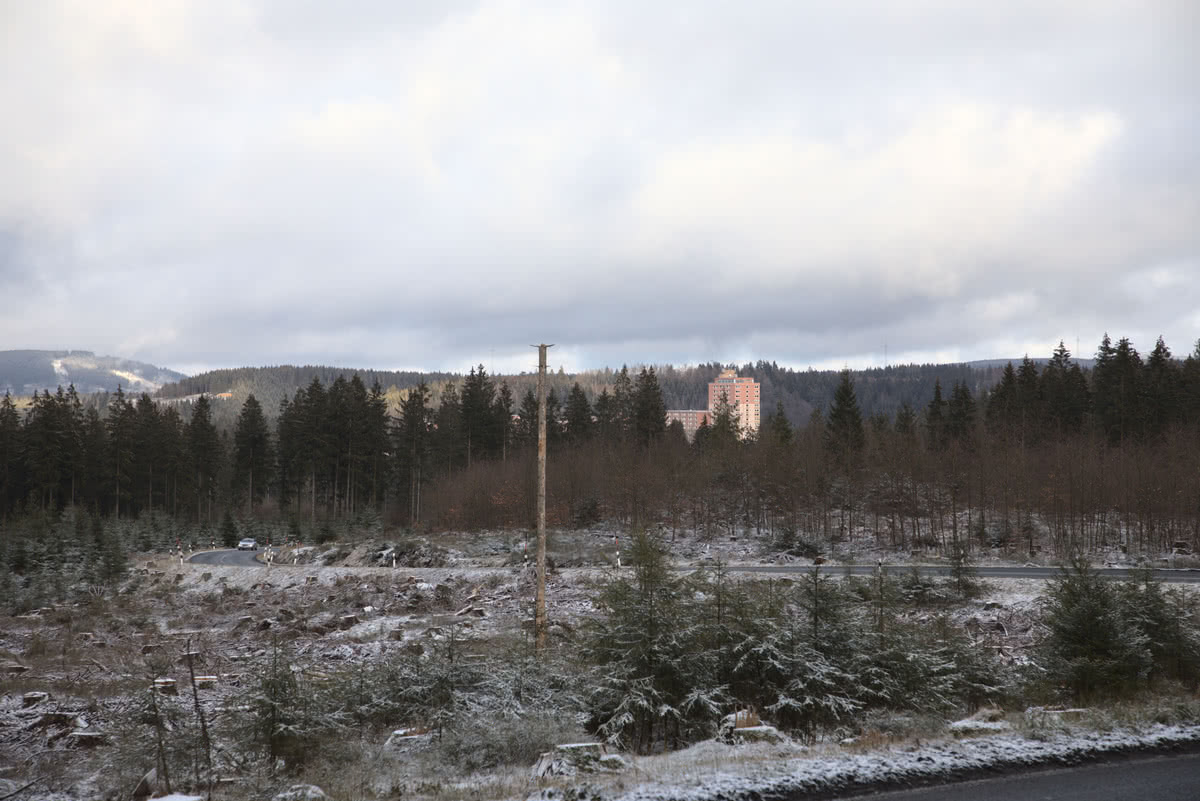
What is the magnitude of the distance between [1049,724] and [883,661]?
3.00 metres

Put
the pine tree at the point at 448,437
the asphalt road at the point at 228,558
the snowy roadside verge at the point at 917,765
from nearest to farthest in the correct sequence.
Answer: the snowy roadside verge at the point at 917,765, the asphalt road at the point at 228,558, the pine tree at the point at 448,437

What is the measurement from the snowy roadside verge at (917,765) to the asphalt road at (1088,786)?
0.74 feet

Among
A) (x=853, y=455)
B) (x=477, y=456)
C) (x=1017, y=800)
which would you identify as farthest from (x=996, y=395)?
(x=1017, y=800)

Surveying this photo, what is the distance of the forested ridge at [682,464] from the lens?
43094 millimetres

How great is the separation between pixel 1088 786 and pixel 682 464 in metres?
51.2

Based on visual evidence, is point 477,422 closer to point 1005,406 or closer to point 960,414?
point 960,414

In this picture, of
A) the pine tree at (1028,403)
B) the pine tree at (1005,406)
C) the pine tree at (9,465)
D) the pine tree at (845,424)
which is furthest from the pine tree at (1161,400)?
the pine tree at (9,465)

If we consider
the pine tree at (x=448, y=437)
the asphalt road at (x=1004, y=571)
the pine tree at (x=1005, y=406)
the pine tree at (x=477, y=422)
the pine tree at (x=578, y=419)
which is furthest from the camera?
the pine tree at (x=578, y=419)

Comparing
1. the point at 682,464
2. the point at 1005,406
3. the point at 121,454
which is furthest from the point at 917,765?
the point at 121,454

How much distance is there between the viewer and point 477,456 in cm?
7606

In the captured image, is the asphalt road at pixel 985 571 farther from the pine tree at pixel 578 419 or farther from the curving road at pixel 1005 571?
the pine tree at pixel 578 419

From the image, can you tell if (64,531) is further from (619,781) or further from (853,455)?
(853,455)

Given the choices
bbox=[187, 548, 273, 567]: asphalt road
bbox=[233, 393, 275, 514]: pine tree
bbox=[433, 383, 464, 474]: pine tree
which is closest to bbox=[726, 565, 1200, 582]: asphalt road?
bbox=[187, 548, 273, 567]: asphalt road

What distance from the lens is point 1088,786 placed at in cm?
805
